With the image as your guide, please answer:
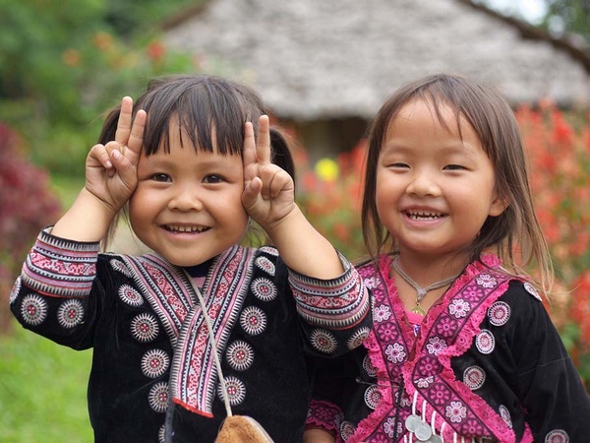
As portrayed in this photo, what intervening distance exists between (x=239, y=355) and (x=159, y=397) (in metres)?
0.22

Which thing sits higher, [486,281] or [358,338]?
[486,281]

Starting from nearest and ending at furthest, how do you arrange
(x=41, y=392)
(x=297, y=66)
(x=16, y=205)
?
(x=41, y=392) < (x=16, y=205) < (x=297, y=66)

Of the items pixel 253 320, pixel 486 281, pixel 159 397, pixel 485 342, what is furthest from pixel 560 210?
pixel 159 397

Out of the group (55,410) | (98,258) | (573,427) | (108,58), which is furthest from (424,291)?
(108,58)

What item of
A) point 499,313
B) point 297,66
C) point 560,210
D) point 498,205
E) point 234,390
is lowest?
point 297,66

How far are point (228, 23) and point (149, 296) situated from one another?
1553 centimetres

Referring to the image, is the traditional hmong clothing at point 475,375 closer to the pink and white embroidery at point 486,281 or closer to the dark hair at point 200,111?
the pink and white embroidery at point 486,281

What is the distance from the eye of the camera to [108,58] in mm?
14656

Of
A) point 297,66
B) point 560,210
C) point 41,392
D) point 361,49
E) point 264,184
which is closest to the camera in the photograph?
point 264,184

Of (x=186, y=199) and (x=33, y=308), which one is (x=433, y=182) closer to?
(x=186, y=199)

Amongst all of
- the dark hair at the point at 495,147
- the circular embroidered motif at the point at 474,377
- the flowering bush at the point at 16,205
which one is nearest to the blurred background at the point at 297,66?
the flowering bush at the point at 16,205

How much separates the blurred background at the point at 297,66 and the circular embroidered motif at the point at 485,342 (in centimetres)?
423

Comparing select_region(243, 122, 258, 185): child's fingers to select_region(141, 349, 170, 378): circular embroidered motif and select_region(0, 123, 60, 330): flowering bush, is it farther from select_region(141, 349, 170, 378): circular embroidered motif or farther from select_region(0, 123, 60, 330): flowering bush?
select_region(0, 123, 60, 330): flowering bush

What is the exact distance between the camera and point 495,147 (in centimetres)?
234
